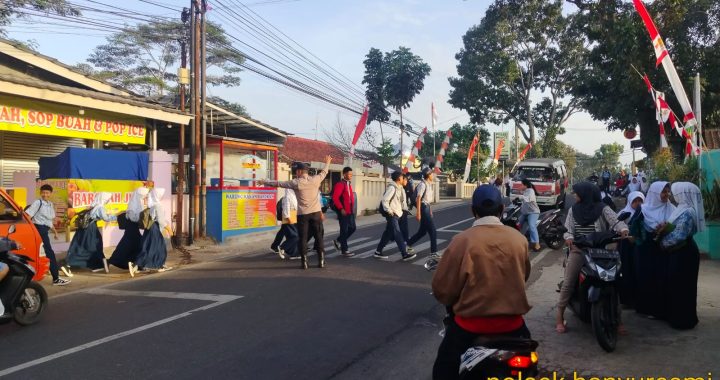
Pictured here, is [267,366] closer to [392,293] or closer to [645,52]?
[392,293]

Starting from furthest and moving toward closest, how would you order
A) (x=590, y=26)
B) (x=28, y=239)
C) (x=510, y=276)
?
(x=590, y=26) → (x=28, y=239) → (x=510, y=276)

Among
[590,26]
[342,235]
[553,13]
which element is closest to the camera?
[342,235]

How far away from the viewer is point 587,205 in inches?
232

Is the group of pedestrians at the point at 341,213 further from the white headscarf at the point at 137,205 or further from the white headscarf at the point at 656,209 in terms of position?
the white headscarf at the point at 656,209

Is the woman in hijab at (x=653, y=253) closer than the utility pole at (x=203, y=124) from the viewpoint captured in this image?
Yes

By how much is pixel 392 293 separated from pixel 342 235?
3.63 meters

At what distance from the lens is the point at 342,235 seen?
1112 cm

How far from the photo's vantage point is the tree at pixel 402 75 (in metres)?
36.3

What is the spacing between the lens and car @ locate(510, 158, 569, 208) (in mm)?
22797

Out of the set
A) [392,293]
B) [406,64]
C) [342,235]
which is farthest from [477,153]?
[392,293]

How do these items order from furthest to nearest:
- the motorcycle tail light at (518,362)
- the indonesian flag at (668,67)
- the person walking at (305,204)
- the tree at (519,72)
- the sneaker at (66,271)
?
the tree at (519,72) < the indonesian flag at (668,67) < the sneaker at (66,271) < the person walking at (305,204) < the motorcycle tail light at (518,362)

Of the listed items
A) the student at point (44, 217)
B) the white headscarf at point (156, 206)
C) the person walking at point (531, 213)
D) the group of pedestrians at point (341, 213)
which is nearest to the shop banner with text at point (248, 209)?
the group of pedestrians at point (341, 213)

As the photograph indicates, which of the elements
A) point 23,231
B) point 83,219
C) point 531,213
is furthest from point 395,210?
point 23,231

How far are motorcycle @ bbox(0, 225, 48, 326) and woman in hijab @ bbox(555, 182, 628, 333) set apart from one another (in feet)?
19.3
